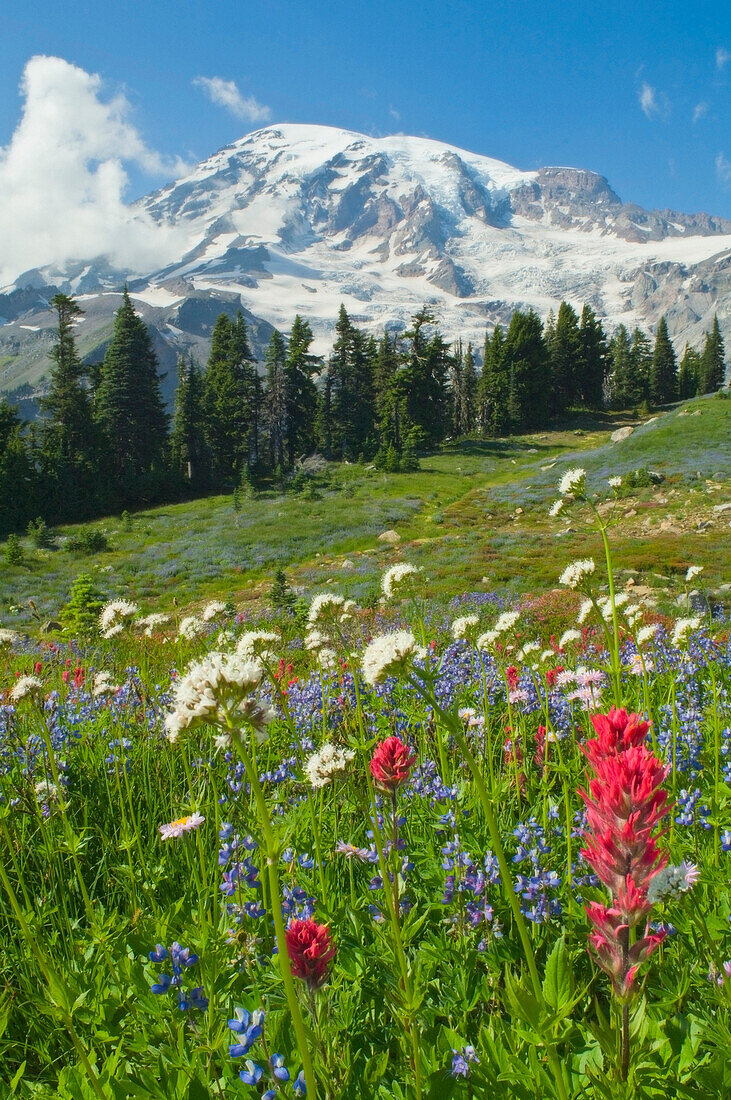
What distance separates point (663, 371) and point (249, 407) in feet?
195

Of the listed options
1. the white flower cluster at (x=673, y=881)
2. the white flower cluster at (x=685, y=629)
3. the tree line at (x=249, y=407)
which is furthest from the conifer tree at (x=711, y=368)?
the white flower cluster at (x=673, y=881)

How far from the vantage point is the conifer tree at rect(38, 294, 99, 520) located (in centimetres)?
4294

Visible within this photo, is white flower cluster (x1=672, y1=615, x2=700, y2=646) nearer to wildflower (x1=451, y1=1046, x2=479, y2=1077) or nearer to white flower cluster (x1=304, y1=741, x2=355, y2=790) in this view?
white flower cluster (x1=304, y1=741, x2=355, y2=790)

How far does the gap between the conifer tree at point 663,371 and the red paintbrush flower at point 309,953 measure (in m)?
92.3

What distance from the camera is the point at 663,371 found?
82.9 m

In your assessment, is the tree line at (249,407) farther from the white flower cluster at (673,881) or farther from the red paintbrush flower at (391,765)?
the white flower cluster at (673,881)

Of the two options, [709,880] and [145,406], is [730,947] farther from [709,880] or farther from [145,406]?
[145,406]

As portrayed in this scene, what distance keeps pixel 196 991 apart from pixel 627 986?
132 cm

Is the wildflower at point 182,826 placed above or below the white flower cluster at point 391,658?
below

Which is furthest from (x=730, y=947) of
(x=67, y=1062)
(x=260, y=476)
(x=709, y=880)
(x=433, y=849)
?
(x=260, y=476)

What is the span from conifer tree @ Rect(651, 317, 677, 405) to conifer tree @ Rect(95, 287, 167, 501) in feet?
215

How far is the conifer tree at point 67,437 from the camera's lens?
1690 inches

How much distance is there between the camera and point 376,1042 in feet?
6.52

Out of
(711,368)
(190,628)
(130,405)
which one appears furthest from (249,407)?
(711,368)
